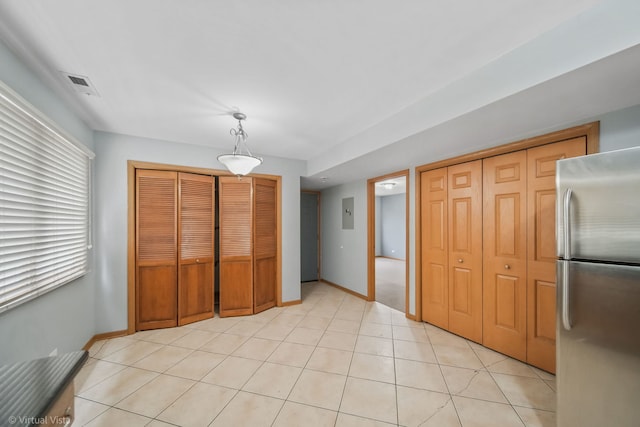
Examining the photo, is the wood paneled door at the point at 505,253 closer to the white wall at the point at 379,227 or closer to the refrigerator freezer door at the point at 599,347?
the refrigerator freezer door at the point at 599,347

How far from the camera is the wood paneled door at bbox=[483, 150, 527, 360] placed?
241cm

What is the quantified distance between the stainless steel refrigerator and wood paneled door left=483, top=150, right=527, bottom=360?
3.57ft

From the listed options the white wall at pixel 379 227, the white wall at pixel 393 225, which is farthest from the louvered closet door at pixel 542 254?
the white wall at pixel 379 227

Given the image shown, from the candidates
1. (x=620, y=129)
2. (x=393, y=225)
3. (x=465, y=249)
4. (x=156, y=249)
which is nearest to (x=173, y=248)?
(x=156, y=249)

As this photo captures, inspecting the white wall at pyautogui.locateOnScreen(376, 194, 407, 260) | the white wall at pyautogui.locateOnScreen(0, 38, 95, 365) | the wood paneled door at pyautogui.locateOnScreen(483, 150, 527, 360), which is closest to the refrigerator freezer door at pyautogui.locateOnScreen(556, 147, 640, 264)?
the wood paneled door at pyautogui.locateOnScreen(483, 150, 527, 360)

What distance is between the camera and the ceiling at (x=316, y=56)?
126 centimetres

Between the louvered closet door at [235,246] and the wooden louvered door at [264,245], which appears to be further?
the wooden louvered door at [264,245]

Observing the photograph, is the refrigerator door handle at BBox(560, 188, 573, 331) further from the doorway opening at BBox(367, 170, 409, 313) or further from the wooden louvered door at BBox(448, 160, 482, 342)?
the doorway opening at BBox(367, 170, 409, 313)

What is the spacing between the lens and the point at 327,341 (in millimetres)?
2852

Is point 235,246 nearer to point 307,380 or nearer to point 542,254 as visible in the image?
point 307,380

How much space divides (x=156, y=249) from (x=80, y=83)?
6.48ft

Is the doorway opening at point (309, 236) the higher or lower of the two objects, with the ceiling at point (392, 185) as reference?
lower

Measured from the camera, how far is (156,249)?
3.19m

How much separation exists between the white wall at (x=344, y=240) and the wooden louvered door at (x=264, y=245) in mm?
1567
